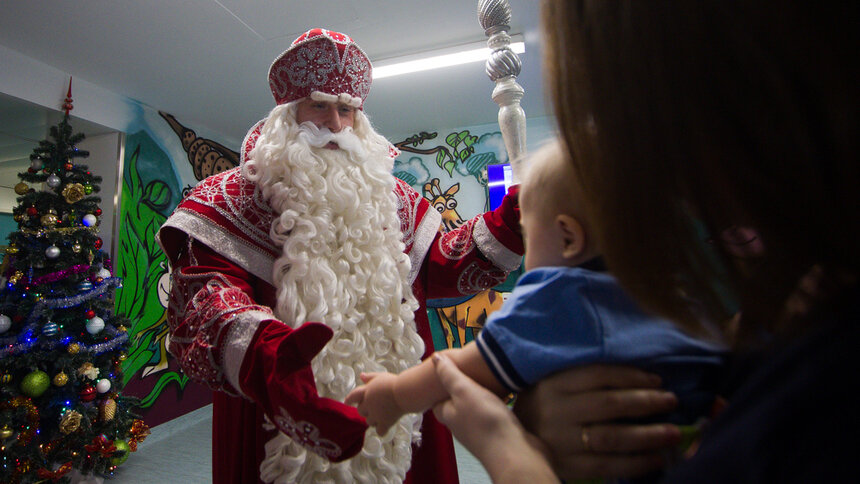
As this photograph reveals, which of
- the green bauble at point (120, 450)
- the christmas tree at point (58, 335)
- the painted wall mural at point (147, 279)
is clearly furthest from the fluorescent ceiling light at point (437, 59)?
the green bauble at point (120, 450)

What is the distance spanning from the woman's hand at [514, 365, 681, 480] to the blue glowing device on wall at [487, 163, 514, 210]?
13.8 ft

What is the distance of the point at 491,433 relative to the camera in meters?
0.54

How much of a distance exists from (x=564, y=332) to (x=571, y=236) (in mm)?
145

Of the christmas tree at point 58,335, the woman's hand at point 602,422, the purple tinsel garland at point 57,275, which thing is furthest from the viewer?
the purple tinsel garland at point 57,275

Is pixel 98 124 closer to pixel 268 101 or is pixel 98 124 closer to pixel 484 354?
pixel 268 101

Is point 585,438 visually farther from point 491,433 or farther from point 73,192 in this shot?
point 73,192

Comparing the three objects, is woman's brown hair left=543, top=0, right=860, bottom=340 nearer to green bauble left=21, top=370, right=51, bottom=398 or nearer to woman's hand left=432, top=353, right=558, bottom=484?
woman's hand left=432, top=353, right=558, bottom=484

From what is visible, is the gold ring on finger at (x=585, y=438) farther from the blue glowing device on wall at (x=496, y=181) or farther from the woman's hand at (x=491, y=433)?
the blue glowing device on wall at (x=496, y=181)

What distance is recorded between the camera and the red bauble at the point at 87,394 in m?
2.69

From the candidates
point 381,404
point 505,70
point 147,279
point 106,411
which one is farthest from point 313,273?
point 147,279

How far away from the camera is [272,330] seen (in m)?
0.83

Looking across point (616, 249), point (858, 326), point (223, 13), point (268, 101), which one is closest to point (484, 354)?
point (616, 249)

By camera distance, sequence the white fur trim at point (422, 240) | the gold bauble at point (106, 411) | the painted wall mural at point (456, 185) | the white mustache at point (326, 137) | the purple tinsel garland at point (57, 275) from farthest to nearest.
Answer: the painted wall mural at point (456, 185) → the gold bauble at point (106, 411) → the purple tinsel garland at point (57, 275) → the white fur trim at point (422, 240) → the white mustache at point (326, 137)

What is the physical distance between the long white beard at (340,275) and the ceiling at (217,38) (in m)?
1.61
